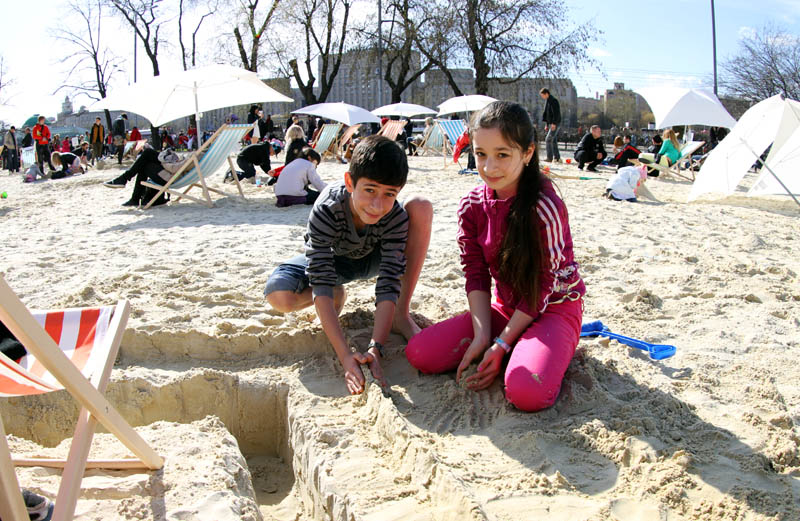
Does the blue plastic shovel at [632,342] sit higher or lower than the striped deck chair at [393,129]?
lower

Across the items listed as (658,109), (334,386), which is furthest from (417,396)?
(658,109)

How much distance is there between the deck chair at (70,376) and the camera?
1287mm

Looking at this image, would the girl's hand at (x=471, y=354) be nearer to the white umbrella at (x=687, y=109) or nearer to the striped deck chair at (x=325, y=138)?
the white umbrella at (x=687, y=109)

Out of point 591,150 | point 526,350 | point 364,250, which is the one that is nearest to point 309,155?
point 364,250

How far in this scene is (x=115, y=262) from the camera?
4320mm

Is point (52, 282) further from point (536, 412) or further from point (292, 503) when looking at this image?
point (536, 412)

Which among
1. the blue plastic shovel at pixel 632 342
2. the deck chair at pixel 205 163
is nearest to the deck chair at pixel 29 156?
the deck chair at pixel 205 163

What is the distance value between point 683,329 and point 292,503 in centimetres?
207

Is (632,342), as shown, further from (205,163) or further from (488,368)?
(205,163)

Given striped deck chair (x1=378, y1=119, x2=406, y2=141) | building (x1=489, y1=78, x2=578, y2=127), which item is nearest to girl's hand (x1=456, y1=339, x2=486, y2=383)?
striped deck chair (x1=378, y1=119, x2=406, y2=141)

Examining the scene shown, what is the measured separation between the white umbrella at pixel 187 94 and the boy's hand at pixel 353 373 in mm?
6553

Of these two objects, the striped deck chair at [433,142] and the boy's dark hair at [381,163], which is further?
the striped deck chair at [433,142]

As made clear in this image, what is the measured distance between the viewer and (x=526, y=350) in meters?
2.19

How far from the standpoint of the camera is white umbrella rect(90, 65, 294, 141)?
814 centimetres
